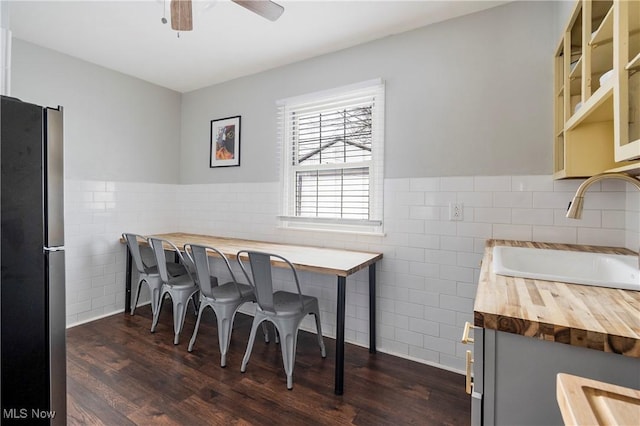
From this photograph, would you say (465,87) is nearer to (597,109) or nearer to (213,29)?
(597,109)

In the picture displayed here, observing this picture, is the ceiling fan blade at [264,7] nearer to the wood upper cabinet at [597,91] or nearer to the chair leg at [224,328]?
the wood upper cabinet at [597,91]

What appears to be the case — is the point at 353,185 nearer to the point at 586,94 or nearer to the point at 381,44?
the point at 381,44

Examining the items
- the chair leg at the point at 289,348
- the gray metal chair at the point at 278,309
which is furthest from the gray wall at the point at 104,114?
the chair leg at the point at 289,348

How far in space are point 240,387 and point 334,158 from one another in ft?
6.24

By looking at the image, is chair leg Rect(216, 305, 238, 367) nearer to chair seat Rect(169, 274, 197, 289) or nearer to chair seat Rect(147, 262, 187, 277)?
chair seat Rect(169, 274, 197, 289)

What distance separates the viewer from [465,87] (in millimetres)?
2193

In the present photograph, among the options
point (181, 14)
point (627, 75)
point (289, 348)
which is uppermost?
point (181, 14)

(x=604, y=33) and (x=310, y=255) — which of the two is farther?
(x=310, y=255)

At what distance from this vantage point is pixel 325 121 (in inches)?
111

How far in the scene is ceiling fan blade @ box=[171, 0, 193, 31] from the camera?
5.82 feet

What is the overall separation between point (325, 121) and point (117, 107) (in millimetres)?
2213

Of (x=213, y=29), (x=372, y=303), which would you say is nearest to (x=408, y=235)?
(x=372, y=303)

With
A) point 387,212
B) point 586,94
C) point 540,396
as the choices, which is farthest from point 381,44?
point 540,396

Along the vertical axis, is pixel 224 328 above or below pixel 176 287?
below
